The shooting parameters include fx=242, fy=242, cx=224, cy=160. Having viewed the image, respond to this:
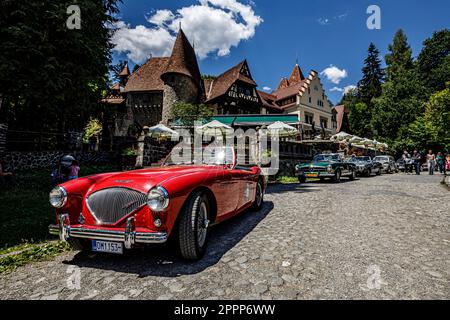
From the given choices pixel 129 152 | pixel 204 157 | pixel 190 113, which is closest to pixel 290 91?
pixel 190 113

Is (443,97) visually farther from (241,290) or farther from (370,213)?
(241,290)

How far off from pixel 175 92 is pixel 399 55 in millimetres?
45531

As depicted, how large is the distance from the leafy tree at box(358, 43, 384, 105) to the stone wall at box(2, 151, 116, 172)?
5539 cm

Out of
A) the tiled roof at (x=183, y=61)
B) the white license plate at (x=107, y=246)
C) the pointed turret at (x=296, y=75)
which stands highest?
the pointed turret at (x=296, y=75)

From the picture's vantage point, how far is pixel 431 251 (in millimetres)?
3441

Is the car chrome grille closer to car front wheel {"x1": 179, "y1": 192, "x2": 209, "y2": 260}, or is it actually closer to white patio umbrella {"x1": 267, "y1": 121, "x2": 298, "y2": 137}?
car front wheel {"x1": 179, "y1": 192, "x2": 209, "y2": 260}

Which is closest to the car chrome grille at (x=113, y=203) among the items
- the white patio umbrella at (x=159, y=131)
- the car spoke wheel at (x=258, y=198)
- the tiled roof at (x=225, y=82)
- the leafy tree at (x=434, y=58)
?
the car spoke wheel at (x=258, y=198)

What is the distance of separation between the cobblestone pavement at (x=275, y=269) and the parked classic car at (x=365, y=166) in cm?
1448

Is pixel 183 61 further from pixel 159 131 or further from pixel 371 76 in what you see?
pixel 371 76

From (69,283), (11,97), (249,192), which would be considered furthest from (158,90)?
(69,283)

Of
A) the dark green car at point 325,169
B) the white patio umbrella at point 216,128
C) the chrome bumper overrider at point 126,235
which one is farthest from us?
the white patio umbrella at point 216,128

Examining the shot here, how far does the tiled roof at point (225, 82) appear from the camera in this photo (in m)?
30.1

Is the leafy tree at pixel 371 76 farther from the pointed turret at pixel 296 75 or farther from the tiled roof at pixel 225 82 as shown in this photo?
the tiled roof at pixel 225 82
